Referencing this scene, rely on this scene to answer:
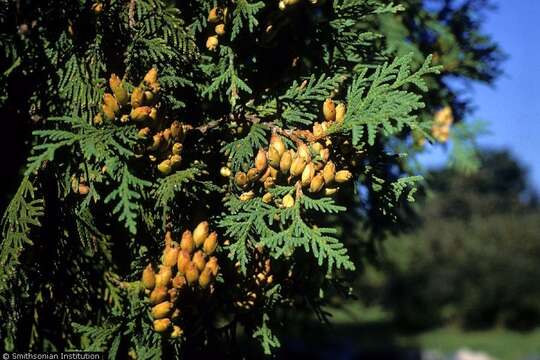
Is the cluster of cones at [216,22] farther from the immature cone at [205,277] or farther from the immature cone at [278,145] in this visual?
the immature cone at [205,277]

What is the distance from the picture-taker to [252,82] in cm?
250

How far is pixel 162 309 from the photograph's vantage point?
1.92 metres

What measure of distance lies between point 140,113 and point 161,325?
79cm

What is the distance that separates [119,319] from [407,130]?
7.43ft

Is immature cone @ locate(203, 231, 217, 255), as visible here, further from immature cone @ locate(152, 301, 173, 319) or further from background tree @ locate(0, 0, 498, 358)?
immature cone @ locate(152, 301, 173, 319)

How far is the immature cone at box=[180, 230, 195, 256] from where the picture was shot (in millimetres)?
1916

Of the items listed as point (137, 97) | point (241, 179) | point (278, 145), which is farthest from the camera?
point (241, 179)

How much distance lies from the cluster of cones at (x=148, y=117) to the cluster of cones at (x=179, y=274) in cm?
30

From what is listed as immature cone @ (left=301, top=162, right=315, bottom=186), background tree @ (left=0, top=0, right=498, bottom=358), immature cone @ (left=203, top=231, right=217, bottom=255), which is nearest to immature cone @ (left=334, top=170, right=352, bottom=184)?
background tree @ (left=0, top=0, right=498, bottom=358)

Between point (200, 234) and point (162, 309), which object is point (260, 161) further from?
point (162, 309)

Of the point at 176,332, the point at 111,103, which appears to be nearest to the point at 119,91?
the point at 111,103

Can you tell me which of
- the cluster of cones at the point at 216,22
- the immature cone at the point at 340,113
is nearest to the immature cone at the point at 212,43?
the cluster of cones at the point at 216,22

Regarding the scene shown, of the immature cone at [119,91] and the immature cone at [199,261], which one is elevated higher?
the immature cone at [119,91]

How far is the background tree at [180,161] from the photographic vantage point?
76.2 inches
